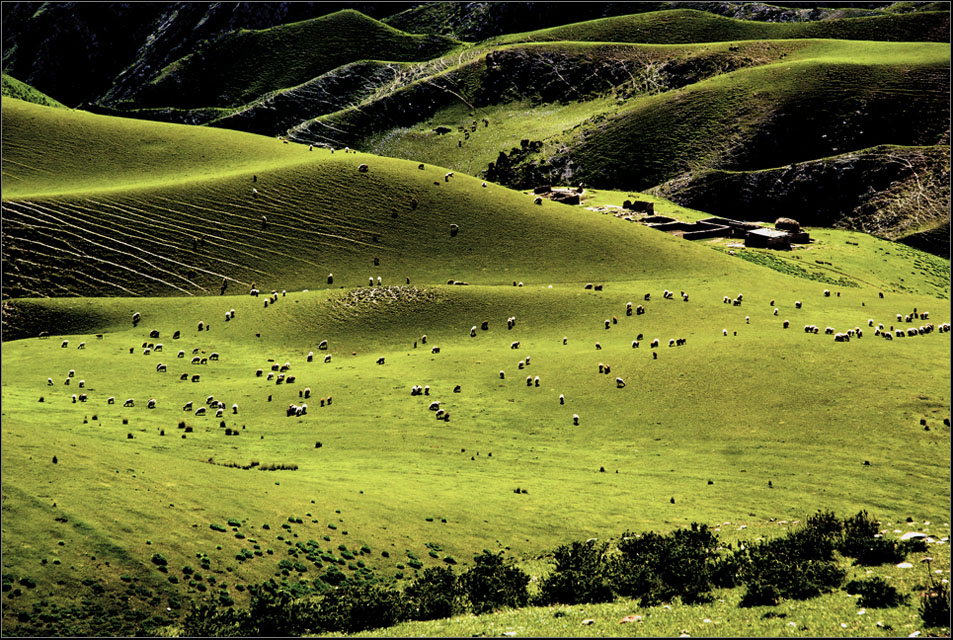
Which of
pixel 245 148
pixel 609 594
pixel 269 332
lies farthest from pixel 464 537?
pixel 245 148

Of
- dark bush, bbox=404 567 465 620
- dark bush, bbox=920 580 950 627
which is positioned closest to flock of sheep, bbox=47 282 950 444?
dark bush, bbox=404 567 465 620

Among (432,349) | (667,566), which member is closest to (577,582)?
(667,566)

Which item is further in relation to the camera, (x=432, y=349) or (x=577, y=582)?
(x=432, y=349)

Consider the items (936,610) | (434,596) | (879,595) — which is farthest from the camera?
(434,596)

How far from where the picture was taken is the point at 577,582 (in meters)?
29.1

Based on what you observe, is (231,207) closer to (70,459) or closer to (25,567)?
(70,459)

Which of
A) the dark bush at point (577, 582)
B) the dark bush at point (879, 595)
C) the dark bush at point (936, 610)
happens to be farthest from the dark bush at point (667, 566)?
the dark bush at point (936, 610)

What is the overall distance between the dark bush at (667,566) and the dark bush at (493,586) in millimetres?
3557

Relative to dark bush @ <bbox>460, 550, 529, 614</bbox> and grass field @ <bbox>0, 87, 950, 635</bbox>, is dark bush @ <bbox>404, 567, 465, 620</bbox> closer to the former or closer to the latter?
dark bush @ <bbox>460, 550, 529, 614</bbox>

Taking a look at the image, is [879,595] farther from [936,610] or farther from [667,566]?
[667,566]

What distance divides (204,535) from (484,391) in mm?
31359

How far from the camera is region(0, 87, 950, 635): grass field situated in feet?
105

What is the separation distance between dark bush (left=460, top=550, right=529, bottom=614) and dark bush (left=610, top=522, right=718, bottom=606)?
11.7 ft

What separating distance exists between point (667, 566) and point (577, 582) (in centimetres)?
353
